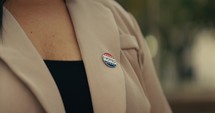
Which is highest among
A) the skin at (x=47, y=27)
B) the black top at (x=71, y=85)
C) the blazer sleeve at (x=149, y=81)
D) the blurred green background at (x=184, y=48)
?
the skin at (x=47, y=27)

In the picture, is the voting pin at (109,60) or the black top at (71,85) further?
the voting pin at (109,60)

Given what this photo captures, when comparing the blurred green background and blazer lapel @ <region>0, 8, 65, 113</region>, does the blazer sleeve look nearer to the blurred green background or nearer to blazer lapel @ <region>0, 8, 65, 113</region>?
blazer lapel @ <region>0, 8, 65, 113</region>

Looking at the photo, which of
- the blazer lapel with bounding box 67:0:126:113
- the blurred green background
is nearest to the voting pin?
the blazer lapel with bounding box 67:0:126:113

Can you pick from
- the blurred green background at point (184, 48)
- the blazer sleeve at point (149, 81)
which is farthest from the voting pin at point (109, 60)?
the blurred green background at point (184, 48)

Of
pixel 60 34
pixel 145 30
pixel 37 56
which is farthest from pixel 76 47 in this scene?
pixel 145 30

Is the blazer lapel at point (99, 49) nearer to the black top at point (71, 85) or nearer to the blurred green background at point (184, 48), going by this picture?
the black top at point (71, 85)

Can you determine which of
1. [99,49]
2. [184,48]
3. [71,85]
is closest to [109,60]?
[99,49]
